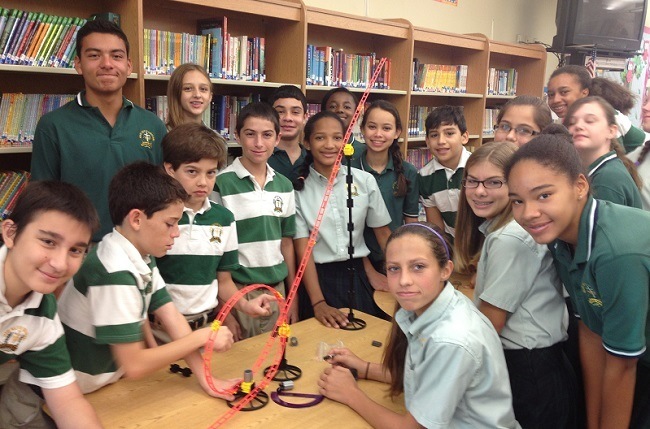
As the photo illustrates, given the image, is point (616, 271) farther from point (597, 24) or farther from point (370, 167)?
point (597, 24)

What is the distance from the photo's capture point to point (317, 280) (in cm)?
237

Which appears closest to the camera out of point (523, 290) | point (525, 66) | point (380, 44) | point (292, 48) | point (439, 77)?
point (523, 290)

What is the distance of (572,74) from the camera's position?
3.09 meters

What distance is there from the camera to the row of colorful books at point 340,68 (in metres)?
3.95

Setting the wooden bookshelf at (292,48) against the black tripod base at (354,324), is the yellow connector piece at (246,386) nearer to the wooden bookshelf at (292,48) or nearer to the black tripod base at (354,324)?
the black tripod base at (354,324)

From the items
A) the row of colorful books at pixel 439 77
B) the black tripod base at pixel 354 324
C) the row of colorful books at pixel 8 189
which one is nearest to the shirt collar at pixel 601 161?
the black tripod base at pixel 354 324

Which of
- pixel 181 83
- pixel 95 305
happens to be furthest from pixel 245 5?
pixel 95 305

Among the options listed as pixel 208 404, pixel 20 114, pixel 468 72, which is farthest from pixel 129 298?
pixel 468 72

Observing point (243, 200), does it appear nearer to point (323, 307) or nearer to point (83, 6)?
point (323, 307)

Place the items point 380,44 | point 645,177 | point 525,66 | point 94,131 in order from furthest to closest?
point 525,66 → point 380,44 → point 645,177 → point 94,131

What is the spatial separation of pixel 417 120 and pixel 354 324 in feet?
11.3

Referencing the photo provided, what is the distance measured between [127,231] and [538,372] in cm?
125

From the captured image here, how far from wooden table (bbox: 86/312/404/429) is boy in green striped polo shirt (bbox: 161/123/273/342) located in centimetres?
31

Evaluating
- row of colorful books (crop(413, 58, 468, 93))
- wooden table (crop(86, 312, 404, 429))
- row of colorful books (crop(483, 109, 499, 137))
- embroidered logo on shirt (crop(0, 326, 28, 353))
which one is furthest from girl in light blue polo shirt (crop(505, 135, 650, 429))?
row of colorful books (crop(483, 109, 499, 137))
